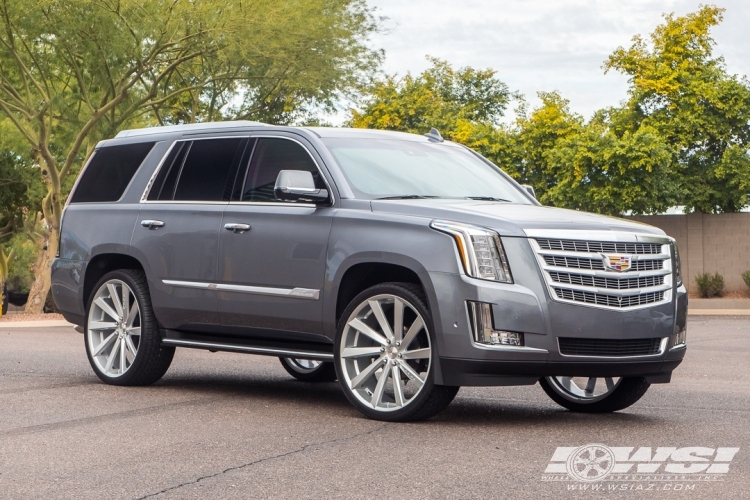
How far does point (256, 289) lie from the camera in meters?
8.86

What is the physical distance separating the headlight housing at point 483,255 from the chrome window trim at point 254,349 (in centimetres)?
142

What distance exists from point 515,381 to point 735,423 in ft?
5.33

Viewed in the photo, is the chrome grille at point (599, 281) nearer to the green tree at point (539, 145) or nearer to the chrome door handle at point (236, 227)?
the chrome door handle at point (236, 227)

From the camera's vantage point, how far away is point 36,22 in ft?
89.7

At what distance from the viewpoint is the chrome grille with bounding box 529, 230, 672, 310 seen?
7566 mm

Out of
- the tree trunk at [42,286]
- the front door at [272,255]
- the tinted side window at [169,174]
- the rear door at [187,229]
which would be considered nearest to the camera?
the front door at [272,255]

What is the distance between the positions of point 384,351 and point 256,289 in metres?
1.40

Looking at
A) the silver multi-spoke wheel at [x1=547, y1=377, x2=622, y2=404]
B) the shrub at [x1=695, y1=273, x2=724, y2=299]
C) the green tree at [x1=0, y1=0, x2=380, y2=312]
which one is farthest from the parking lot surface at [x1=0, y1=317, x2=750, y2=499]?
the shrub at [x1=695, y1=273, x2=724, y2=299]

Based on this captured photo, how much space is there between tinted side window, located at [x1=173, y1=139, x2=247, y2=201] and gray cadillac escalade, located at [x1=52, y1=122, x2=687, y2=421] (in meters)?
0.01

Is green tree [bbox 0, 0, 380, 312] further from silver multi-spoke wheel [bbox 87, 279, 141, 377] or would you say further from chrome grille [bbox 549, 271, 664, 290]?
chrome grille [bbox 549, 271, 664, 290]

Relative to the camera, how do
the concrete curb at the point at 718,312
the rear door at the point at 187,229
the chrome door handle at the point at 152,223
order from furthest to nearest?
the concrete curb at the point at 718,312 < the chrome door handle at the point at 152,223 < the rear door at the point at 187,229

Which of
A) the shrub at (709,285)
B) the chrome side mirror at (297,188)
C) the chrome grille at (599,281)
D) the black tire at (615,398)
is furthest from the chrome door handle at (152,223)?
the shrub at (709,285)

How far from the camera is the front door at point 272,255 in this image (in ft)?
27.9

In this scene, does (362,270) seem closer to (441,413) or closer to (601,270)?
(441,413)
